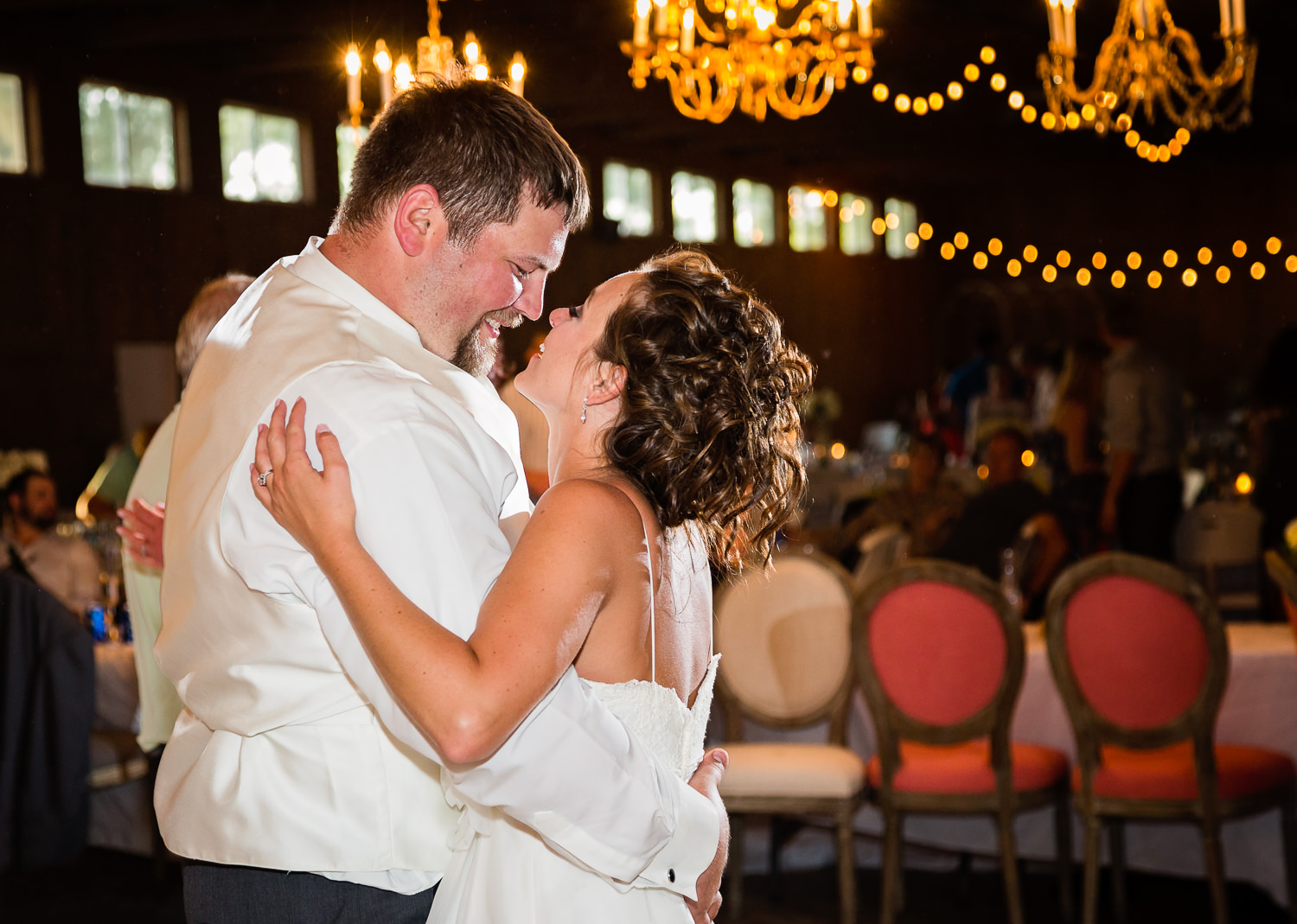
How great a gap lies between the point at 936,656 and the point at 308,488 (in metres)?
2.56

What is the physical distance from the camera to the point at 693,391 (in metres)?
1.40

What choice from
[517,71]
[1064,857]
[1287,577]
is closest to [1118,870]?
[1064,857]

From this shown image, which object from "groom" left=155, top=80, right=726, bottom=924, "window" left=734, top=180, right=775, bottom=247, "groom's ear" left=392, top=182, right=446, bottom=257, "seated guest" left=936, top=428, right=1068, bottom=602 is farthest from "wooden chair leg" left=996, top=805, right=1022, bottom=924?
"groom's ear" left=392, top=182, right=446, bottom=257

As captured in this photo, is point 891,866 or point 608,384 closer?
point 608,384

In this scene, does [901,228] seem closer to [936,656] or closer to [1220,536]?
[1220,536]

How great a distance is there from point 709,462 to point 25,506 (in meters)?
3.37

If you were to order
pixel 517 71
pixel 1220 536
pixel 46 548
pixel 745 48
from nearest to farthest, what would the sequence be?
pixel 517 71 < pixel 46 548 < pixel 745 48 < pixel 1220 536

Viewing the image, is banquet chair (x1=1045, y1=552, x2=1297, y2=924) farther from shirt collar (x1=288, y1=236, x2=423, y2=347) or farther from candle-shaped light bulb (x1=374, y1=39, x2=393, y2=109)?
shirt collar (x1=288, y1=236, x2=423, y2=347)

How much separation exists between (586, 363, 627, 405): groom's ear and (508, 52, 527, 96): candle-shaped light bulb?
1349 mm

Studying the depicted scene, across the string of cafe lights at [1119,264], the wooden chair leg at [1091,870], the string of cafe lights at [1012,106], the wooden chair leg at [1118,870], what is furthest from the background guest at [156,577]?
the string of cafe lights at [1119,264]

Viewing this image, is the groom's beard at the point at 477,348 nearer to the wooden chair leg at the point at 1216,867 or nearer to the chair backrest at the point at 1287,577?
the chair backrest at the point at 1287,577

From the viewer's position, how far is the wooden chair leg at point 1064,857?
3596 mm

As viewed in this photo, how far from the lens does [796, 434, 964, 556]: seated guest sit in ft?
15.6

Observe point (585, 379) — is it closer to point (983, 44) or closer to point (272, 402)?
point (272, 402)
